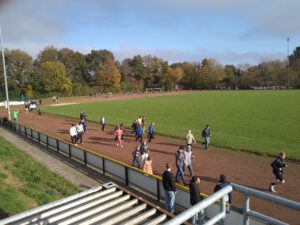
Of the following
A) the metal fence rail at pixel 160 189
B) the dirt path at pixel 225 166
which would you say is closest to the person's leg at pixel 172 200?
the metal fence rail at pixel 160 189

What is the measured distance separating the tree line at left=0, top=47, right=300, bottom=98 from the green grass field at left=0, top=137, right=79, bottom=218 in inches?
2727

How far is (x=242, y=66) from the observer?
5182 inches

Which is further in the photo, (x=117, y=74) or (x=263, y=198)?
(x=117, y=74)

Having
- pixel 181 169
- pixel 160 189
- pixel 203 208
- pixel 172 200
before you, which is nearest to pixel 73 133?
pixel 181 169

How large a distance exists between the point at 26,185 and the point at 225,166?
9474 millimetres

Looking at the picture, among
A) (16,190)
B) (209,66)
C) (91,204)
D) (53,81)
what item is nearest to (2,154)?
(16,190)

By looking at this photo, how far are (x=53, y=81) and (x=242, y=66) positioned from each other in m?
80.7

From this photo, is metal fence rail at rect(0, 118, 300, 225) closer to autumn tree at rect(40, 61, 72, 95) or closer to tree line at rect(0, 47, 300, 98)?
autumn tree at rect(40, 61, 72, 95)

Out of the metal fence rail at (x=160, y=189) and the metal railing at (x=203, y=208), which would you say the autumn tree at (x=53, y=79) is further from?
the metal railing at (x=203, y=208)

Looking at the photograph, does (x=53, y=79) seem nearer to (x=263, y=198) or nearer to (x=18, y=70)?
(x=18, y=70)

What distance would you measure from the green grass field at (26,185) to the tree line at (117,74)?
227 feet

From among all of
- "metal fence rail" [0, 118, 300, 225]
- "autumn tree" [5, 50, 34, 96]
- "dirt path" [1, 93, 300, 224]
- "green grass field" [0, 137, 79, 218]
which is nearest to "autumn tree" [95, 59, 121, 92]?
"autumn tree" [5, 50, 34, 96]

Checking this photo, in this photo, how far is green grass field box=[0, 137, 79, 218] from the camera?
411 inches

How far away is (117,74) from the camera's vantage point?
10438 centimetres
